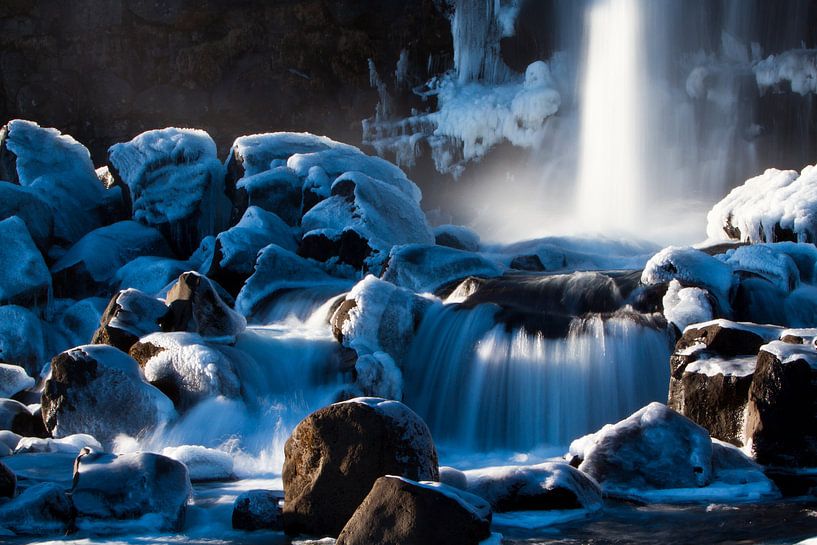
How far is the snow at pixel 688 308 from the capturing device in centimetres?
884

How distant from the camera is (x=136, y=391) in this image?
28.3 feet

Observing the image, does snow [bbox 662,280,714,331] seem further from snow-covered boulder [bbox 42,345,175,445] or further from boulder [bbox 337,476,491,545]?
boulder [bbox 337,476,491,545]

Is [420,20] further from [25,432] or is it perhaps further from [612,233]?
[25,432]

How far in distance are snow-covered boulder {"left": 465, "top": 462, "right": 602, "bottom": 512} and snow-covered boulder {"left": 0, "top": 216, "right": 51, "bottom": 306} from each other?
30.6 ft

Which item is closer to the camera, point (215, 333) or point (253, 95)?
point (215, 333)

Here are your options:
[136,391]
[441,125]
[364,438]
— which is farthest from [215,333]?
[441,125]

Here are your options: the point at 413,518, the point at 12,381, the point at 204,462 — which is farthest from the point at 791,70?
the point at 413,518

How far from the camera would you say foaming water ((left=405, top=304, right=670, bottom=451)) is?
876 cm

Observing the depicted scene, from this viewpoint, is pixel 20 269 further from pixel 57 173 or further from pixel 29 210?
pixel 57 173

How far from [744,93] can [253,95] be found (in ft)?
42.8

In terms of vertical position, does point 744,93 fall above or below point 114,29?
below

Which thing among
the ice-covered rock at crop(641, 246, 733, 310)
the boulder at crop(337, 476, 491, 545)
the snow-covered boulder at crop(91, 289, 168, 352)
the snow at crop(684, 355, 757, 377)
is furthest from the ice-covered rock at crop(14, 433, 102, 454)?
the ice-covered rock at crop(641, 246, 733, 310)

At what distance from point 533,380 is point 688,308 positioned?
158 centimetres

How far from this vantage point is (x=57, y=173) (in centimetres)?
1705
